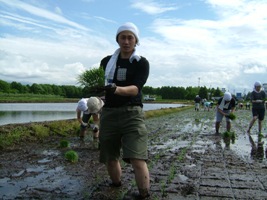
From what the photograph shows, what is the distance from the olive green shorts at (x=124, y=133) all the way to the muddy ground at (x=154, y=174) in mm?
598

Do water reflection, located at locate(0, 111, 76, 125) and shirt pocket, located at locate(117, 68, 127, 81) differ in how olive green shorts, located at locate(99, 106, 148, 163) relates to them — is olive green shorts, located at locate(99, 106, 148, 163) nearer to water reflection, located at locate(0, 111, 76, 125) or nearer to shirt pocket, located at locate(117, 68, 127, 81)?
shirt pocket, located at locate(117, 68, 127, 81)

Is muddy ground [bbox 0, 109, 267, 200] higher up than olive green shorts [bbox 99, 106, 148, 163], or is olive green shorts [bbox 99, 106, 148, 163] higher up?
olive green shorts [bbox 99, 106, 148, 163]

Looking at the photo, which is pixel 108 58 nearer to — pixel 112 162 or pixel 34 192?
pixel 112 162

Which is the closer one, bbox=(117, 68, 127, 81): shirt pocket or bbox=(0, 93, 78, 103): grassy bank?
bbox=(117, 68, 127, 81): shirt pocket

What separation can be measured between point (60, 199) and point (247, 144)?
7001 mm

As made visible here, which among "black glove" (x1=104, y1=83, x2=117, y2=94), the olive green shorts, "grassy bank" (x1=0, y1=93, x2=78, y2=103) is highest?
"black glove" (x1=104, y1=83, x2=117, y2=94)

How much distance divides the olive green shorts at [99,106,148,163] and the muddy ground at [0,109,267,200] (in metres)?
0.60

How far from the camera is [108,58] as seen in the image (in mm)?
4375

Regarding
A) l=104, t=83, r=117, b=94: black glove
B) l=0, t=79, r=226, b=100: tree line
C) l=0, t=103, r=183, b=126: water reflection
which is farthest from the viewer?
l=0, t=79, r=226, b=100: tree line

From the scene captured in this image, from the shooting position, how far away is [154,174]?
210 inches

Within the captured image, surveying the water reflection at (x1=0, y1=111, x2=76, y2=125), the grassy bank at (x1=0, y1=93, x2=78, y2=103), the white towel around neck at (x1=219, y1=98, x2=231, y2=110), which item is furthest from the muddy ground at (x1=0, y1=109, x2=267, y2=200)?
the grassy bank at (x1=0, y1=93, x2=78, y2=103)

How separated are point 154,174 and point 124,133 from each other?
1.62 meters

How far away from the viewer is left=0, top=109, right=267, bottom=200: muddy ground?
430 cm

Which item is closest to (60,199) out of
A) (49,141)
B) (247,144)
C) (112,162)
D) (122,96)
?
(112,162)
